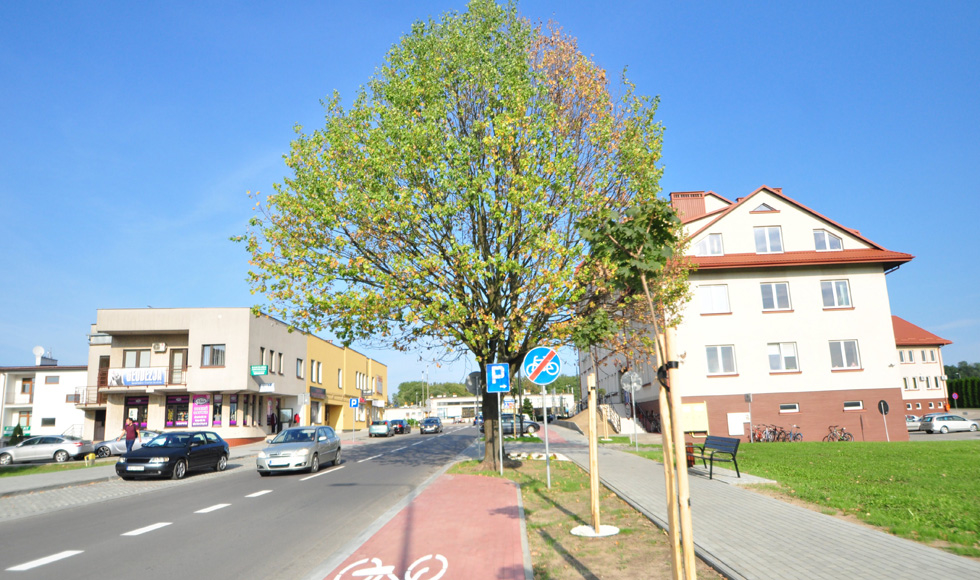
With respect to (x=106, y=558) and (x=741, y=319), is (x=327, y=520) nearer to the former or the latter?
(x=106, y=558)

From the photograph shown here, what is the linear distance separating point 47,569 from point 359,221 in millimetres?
10745

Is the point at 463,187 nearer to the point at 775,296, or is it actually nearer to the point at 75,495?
the point at 75,495

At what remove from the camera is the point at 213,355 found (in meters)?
39.2

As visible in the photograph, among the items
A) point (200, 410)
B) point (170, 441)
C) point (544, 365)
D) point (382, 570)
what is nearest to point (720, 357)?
point (544, 365)

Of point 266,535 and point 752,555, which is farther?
point 266,535

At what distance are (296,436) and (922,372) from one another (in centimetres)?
6363

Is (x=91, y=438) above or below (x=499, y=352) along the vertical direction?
below

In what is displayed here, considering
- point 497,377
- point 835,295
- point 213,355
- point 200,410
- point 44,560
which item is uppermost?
point 835,295

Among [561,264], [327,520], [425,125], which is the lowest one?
[327,520]

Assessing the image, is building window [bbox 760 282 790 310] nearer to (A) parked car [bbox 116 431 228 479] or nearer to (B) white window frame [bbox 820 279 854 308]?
(B) white window frame [bbox 820 279 854 308]

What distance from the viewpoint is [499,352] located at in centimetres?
1938

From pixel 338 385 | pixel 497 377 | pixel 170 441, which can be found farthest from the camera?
pixel 338 385

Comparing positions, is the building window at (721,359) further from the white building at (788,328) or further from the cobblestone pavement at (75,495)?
the cobblestone pavement at (75,495)

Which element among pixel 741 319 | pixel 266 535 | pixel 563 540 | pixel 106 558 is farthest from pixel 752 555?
pixel 741 319
